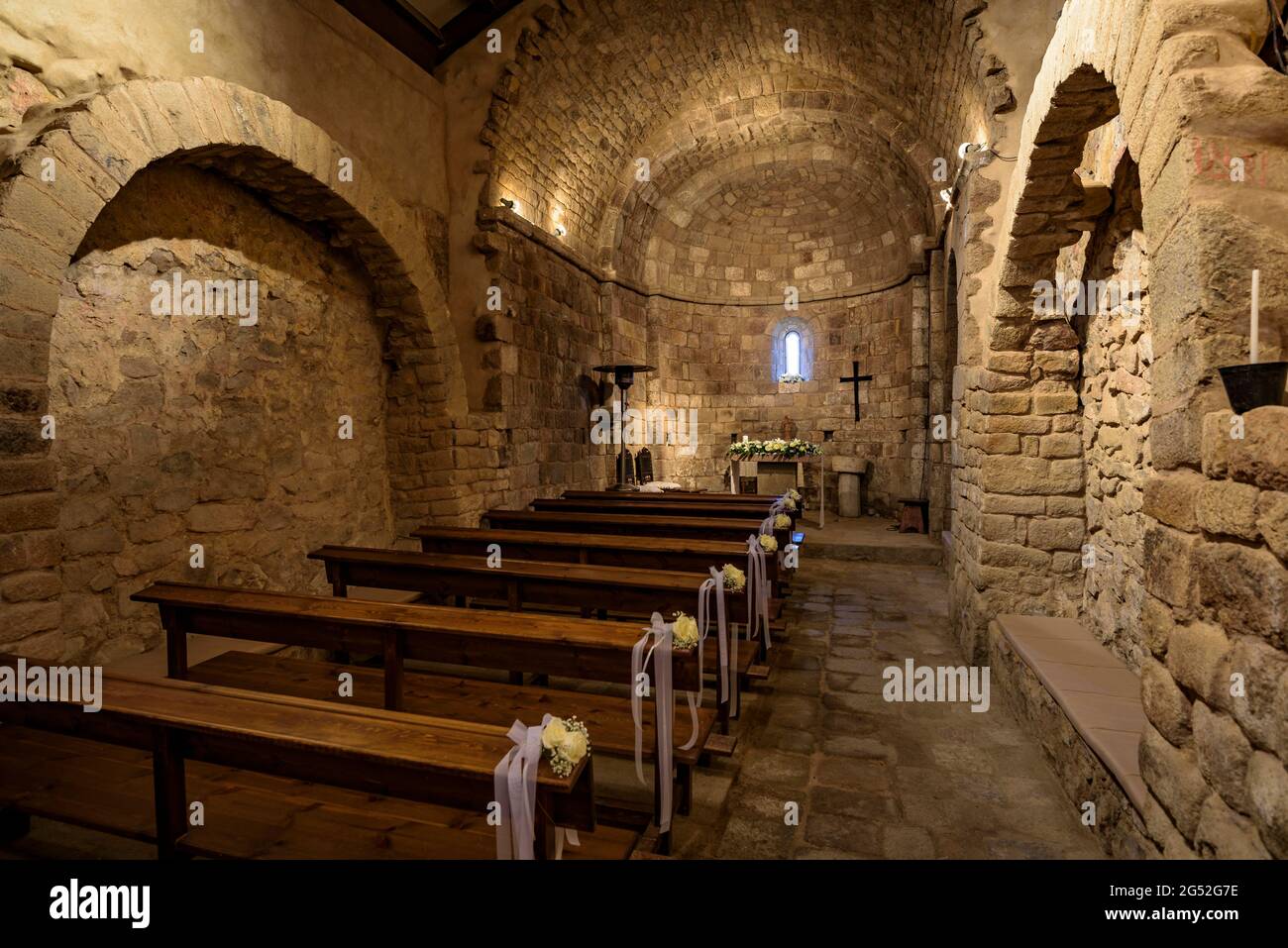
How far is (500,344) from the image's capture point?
6.99 meters

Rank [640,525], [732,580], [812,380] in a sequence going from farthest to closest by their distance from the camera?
[812,380], [640,525], [732,580]

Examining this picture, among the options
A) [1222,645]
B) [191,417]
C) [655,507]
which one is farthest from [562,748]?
[655,507]

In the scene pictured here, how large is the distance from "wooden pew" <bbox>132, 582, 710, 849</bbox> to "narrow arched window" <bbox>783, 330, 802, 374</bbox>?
9.55 metres

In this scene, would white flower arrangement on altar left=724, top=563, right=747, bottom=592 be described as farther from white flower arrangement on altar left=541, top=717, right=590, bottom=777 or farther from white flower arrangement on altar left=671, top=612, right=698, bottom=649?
white flower arrangement on altar left=541, top=717, right=590, bottom=777

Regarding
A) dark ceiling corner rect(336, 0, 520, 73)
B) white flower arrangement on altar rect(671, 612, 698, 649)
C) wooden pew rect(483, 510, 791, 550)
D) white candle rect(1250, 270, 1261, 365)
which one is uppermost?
dark ceiling corner rect(336, 0, 520, 73)

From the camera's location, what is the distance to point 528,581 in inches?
145

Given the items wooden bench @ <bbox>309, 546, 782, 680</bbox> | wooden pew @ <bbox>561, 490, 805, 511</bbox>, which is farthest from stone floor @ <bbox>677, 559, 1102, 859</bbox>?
wooden pew @ <bbox>561, 490, 805, 511</bbox>

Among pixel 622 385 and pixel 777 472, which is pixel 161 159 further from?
pixel 777 472

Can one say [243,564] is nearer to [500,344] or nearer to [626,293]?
[500,344]

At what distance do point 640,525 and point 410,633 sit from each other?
3.00 meters

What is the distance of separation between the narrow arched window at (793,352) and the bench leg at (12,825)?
36.9 ft

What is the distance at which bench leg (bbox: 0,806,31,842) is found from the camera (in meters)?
2.33
